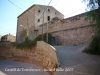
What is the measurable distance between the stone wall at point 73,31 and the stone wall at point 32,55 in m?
5.83

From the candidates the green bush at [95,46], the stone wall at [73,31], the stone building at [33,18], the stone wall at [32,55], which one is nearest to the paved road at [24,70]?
the stone wall at [32,55]

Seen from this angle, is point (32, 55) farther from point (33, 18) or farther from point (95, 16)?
point (33, 18)

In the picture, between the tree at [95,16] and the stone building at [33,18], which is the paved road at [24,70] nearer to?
the tree at [95,16]

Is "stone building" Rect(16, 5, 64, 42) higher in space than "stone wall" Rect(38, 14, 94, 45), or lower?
higher

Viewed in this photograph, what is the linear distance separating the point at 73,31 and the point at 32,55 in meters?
6.55

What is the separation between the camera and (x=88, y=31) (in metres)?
13.2

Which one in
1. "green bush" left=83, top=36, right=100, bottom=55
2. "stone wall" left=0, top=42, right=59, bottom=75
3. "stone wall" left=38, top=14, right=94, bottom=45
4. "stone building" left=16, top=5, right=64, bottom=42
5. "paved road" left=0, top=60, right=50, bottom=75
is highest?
"stone building" left=16, top=5, right=64, bottom=42

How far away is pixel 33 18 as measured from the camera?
27.0m

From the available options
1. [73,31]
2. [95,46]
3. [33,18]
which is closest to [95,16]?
[95,46]

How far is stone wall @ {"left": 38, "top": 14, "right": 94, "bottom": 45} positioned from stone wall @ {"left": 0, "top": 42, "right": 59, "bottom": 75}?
5.83 meters

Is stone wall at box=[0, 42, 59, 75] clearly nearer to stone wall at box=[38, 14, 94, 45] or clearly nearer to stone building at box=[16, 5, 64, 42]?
stone wall at box=[38, 14, 94, 45]

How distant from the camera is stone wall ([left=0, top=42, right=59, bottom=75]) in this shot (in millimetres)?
7338

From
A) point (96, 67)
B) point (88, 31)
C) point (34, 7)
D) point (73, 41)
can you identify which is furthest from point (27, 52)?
point (34, 7)

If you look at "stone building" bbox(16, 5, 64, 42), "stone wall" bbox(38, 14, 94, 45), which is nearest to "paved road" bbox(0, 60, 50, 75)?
"stone wall" bbox(38, 14, 94, 45)
